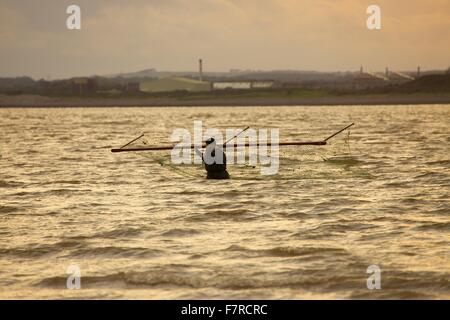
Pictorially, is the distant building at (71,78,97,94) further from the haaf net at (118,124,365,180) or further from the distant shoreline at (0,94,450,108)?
the haaf net at (118,124,365,180)

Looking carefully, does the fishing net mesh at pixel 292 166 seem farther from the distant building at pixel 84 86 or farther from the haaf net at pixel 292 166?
the distant building at pixel 84 86

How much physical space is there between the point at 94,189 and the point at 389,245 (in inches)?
489

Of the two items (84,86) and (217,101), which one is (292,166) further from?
(84,86)

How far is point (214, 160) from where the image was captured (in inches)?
904

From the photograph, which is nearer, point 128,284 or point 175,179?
point 128,284

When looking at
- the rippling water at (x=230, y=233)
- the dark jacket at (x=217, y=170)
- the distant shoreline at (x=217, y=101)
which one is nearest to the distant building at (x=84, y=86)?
the distant shoreline at (x=217, y=101)

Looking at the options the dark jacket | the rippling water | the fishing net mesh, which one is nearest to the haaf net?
the fishing net mesh

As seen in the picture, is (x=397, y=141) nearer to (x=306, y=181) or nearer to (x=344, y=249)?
(x=306, y=181)

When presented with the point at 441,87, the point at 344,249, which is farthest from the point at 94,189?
the point at 441,87

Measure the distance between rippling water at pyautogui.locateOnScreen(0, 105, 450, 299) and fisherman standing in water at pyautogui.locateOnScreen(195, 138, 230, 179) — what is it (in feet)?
1.75

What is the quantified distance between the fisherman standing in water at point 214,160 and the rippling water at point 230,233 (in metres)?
0.53

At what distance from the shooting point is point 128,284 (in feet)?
39.5

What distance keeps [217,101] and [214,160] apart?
524 feet
